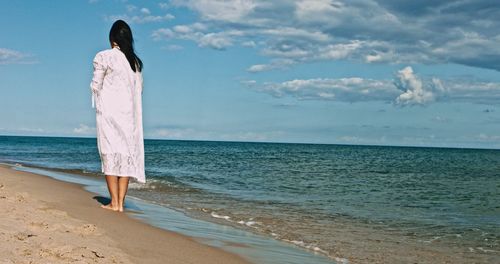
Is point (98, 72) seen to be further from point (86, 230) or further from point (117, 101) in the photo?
point (86, 230)

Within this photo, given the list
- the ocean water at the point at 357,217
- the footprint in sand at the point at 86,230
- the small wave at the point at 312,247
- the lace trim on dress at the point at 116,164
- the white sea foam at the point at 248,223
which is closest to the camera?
the footprint in sand at the point at 86,230

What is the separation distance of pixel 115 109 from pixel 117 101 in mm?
101

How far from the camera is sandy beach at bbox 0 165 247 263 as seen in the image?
4258mm

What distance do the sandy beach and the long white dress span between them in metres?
0.67

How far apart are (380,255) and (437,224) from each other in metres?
4.21

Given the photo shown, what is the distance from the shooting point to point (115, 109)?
270 inches

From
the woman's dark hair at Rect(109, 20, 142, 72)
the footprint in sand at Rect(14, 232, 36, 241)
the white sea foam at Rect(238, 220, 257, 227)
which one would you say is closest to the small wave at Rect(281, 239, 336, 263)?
the white sea foam at Rect(238, 220, 257, 227)

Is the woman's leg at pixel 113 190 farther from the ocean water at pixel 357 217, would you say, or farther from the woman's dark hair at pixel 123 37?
the ocean water at pixel 357 217

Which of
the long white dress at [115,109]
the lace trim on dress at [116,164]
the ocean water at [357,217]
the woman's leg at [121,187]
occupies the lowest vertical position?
the ocean water at [357,217]

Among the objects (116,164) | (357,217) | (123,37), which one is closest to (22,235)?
(116,164)

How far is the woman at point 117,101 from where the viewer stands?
6.80 metres

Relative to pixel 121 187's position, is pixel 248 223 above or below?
below

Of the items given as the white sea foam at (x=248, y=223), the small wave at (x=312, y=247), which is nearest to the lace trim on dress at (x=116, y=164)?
the small wave at (x=312, y=247)

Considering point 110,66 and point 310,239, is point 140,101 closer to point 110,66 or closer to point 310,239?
point 110,66
